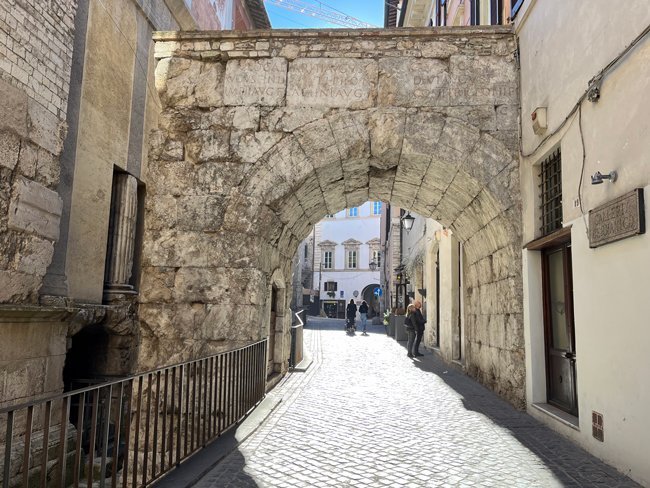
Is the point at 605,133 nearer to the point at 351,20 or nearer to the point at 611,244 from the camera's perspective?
the point at 611,244

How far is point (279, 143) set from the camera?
236 inches

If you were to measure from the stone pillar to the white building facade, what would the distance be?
32.2 meters

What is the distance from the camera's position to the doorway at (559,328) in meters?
4.80

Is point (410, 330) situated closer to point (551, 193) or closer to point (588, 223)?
point (551, 193)

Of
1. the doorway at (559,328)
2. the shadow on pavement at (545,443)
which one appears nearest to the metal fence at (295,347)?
the shadow on pavement at (545,443)

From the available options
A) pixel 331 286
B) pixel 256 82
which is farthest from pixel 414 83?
pixel 331 286

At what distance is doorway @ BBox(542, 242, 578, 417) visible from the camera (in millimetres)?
4797

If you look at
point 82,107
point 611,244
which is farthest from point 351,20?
point 611,244

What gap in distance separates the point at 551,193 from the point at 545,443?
2.42 m

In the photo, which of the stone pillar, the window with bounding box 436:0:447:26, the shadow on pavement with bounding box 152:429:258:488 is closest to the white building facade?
the window with bounding box 436:0:447:26

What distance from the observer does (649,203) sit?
127 inches

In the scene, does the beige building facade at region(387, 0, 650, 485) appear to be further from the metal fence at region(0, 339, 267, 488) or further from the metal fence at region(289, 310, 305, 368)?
the metal fence at region(289, 310, 305, 368)

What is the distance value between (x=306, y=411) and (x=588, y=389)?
2.70 meters

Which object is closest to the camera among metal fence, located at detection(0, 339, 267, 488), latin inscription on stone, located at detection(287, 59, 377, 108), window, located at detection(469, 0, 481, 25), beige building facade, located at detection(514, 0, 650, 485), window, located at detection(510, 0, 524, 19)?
metal fence, located at detection(0, 339, 267, 488)
